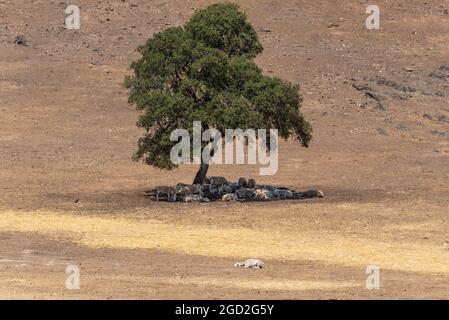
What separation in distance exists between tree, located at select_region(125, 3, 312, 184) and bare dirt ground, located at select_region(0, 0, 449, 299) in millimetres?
3110

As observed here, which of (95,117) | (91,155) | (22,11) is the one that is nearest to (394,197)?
(91,155)

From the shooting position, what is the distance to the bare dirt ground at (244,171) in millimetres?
30969

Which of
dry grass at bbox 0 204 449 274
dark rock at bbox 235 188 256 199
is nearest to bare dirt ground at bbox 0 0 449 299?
dry grass at bbox 0 204 449 274

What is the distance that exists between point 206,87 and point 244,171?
8.73 m

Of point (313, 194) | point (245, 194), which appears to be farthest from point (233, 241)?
point (313, 194)

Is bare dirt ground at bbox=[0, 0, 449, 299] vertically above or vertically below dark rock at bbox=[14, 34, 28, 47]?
below

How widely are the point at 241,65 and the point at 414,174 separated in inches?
432

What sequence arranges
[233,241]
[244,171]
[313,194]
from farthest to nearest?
[244,171] → [313,194] → [233,241]

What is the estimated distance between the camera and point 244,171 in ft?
182

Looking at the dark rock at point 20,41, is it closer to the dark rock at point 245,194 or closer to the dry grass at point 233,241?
the dark rock at point 245,194

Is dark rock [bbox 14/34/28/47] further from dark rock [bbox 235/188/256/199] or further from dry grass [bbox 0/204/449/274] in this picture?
dry grass [bbox 0/204/449/274]

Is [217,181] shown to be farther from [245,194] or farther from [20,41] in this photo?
→ [20,41]

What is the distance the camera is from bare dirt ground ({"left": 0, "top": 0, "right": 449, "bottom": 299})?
31.0 metres

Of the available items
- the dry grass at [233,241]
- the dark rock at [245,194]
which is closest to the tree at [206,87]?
the dark rock at [245,194]
